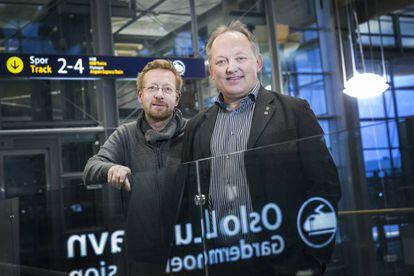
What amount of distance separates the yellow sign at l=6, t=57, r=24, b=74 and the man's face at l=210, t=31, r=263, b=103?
293 inches

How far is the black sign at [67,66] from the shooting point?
9.04 meters

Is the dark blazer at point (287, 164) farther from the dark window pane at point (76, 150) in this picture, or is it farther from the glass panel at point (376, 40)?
the glass panel at point (376, 40)

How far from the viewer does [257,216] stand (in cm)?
210

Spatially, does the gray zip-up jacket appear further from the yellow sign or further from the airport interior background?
the yellow sign

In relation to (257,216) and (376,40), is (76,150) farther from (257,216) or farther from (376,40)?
(257,216)

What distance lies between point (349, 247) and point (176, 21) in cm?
1036

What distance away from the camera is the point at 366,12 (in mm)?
13211

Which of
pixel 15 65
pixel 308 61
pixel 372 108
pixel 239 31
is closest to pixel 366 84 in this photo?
pixel 308 61

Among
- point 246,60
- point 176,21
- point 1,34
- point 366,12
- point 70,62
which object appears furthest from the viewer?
point 366,12

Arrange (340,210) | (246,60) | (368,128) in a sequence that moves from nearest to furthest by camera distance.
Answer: (368,128), (340,210), (246,60)

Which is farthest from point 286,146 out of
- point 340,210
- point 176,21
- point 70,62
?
point 176,21

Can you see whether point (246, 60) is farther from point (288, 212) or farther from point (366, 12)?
point (366, 12)

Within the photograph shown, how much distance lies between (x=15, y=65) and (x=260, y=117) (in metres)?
7.68

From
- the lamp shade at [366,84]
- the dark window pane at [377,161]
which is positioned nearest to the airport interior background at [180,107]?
the dark window pane at [377,161]
